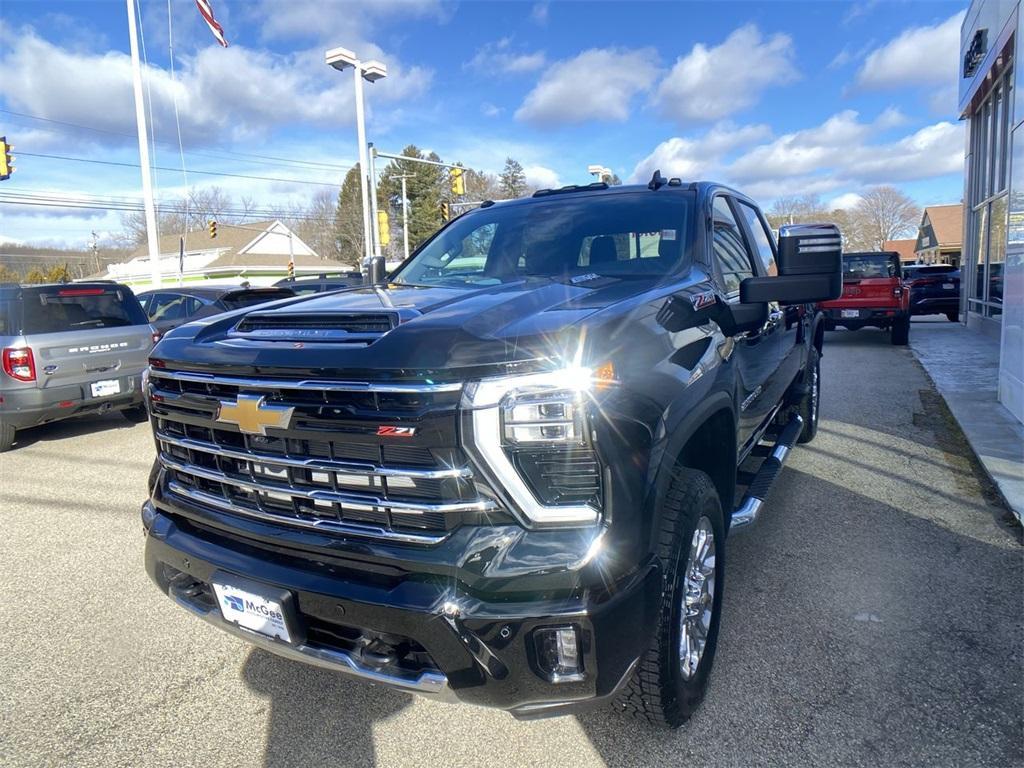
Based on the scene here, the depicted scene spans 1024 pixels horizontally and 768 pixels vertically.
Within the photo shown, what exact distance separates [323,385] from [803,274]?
1990 millimetres

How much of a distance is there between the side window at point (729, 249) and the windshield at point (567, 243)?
0.75ft

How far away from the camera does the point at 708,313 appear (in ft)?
9.39

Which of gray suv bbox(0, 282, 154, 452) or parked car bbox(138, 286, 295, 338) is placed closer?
gray suv bbox(0, 282, 154, 452)

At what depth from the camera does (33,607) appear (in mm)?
3715

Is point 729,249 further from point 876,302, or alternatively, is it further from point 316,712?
point 876,302

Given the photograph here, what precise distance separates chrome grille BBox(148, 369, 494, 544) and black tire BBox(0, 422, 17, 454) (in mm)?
6123

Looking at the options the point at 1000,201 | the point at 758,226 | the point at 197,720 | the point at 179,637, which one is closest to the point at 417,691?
the point at 197,720

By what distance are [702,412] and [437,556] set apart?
1147 millimetres

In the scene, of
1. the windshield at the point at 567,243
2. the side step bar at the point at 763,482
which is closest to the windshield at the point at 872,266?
the side step bar at the point at 763,482

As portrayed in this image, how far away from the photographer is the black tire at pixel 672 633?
220 centimetres

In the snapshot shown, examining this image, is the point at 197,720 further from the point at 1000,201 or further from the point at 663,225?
the point at 1000,201

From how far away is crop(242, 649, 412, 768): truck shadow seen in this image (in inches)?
97.7

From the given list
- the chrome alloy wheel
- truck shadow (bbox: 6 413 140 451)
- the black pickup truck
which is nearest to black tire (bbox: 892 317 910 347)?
the black pickup truck

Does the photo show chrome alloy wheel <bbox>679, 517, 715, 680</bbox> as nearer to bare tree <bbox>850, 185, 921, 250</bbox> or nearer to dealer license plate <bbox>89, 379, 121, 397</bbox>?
dealer license plate <bbox>89, 379, 121, 397</bbox>
